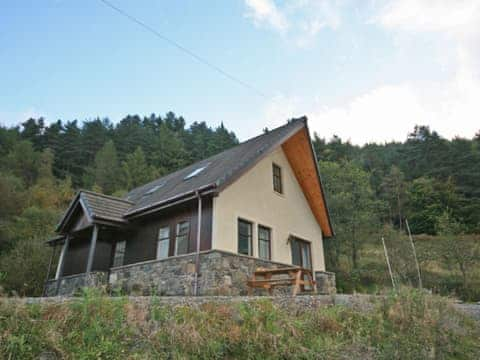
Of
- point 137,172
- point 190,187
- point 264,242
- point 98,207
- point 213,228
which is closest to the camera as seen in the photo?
point 213,228

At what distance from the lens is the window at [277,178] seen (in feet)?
39.7

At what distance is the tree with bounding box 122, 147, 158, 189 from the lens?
102ft

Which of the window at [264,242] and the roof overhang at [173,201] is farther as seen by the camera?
the window at [264,242]

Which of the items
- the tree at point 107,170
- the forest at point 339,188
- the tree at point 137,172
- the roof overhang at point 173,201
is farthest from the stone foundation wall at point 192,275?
the tree at point 107,170

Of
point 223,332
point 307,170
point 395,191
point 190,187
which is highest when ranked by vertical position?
point 395,191

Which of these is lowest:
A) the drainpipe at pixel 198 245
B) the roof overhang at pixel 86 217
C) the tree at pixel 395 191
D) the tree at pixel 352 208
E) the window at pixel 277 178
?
the drainpipe at pixel 198 245

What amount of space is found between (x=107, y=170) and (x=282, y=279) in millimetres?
28953

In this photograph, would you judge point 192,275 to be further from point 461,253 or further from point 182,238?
point 461,253

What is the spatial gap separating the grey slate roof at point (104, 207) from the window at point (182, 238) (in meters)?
2.32

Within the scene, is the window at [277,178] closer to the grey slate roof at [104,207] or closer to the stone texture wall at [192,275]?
the stone texture wall at [192,275]

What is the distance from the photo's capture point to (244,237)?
Result: 989 cm

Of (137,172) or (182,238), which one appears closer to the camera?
(182,238)

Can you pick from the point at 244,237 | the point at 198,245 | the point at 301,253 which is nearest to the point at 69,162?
the point at 301,253

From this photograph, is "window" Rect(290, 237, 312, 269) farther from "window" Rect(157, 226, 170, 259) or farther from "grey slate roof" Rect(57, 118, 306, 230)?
"window" Rect(157, 226, 170, 259)
